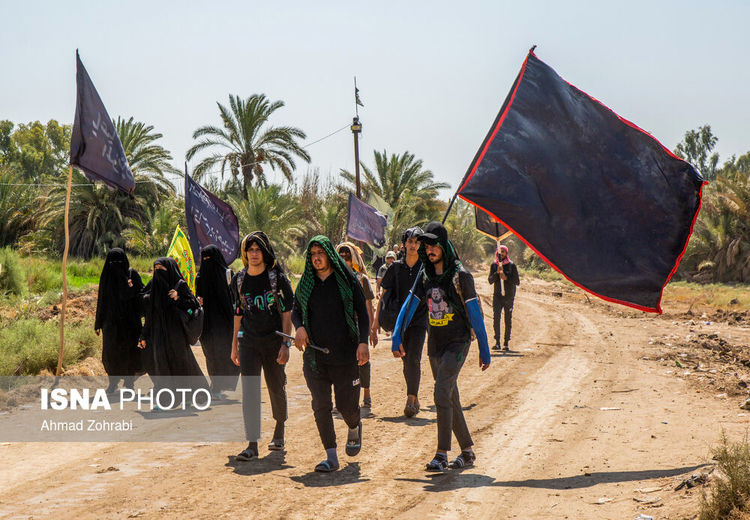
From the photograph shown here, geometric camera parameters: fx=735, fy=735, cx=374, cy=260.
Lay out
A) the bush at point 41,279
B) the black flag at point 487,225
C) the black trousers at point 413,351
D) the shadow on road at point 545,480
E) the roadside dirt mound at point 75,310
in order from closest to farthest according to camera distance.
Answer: the shadow on road at point 545,480 → the black flag at point 487,225 → the black trousers at point 413,351 → the roadside dirt mound at point 75,310 → the bush at point 41,279

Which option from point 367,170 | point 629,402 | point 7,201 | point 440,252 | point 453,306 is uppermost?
point 367,170

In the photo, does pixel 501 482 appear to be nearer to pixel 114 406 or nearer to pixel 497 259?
pixel 114 406

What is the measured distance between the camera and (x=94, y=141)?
960 centimetres

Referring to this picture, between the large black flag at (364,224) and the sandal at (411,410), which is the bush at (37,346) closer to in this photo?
the sandal at (411,410)

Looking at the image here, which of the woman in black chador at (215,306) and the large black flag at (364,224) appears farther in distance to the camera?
the large black flag at (364,224)

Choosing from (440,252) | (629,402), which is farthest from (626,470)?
(629,402)

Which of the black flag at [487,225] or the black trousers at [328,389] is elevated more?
the black flag at [487,225]

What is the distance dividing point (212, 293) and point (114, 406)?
1.76m

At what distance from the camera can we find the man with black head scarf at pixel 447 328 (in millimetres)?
5797

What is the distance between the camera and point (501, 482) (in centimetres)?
555

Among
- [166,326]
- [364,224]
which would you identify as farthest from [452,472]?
[364,224]

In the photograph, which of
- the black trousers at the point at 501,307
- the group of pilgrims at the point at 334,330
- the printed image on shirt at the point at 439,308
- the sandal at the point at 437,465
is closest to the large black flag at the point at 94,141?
the group of pilgrims at the point at 334,330

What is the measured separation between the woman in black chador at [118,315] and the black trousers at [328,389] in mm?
4221

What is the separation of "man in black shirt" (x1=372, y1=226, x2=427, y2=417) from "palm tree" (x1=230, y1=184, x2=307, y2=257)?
68.1 feet
